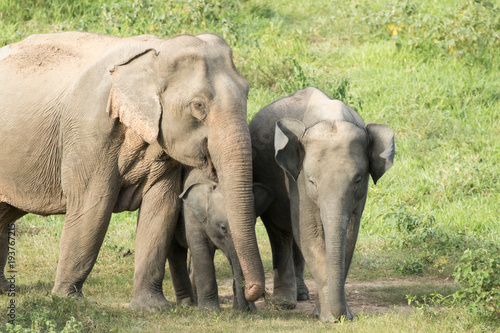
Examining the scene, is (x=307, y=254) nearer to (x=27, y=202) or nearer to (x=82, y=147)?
(x=82, y=147)

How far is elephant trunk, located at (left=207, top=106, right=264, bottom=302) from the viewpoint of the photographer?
551cm

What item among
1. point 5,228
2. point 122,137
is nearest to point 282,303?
point 122,137

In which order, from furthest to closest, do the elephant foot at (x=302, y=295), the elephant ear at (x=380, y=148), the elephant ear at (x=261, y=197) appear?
the elephant foot at (x=302, y=295) < the elephant ear at (x=261, y=197) < the elephant ear at (x=380, y=148)

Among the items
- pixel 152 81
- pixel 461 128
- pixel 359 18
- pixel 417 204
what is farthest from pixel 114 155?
pixel 359 18

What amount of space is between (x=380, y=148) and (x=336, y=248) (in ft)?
2.66

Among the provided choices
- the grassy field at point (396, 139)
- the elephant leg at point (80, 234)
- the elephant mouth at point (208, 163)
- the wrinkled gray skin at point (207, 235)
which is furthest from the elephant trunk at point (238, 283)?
the elephant leg at point (80, 234)

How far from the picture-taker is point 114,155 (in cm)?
595

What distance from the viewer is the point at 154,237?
6.21 meters

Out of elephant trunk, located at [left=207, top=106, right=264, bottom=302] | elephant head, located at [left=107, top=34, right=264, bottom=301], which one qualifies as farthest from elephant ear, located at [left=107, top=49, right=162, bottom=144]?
elephant trunk, located at [left=207, top=106, right=264, bottom=302]

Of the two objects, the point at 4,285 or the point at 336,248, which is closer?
the point at 336,248

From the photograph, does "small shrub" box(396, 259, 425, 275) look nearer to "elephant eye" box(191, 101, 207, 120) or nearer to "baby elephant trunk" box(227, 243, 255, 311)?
"baby elephant trunk" box(227, 243, 255, 311)

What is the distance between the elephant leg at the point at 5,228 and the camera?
680 cm

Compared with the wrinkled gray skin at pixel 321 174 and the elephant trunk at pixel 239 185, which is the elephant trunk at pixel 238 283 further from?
the wrinkled gray skin at pixel 321 174

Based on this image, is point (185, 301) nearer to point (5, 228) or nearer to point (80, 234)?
point (80, 234)
